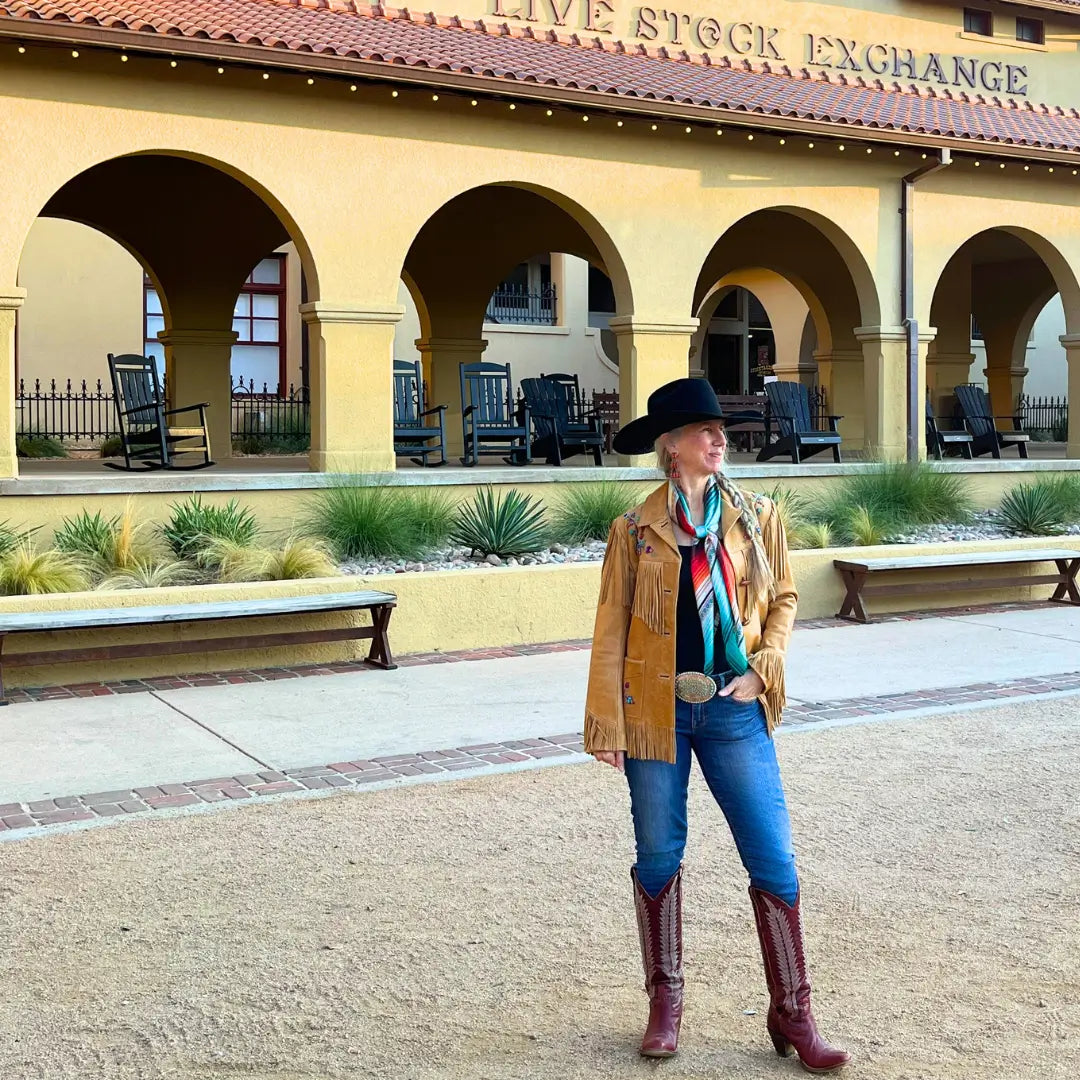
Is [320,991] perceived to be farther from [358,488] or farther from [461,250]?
[461,250]

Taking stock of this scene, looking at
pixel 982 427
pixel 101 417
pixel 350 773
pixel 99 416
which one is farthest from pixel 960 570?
pixel 99 416

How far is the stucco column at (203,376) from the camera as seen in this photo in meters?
16.4

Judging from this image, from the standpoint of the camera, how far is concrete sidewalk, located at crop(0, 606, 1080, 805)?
252 inches

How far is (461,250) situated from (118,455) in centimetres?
519

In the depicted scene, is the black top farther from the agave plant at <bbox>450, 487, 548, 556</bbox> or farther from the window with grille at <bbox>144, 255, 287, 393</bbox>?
the window with grille at <bbox>144, 255, 287, 393</bbox>

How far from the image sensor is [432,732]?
7066 millimetres

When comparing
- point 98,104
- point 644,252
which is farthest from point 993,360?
point 98,104

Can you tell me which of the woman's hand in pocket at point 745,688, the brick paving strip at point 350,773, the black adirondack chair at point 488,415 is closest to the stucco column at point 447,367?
the black adirondack chair at point 488,415

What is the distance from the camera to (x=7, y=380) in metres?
10.4

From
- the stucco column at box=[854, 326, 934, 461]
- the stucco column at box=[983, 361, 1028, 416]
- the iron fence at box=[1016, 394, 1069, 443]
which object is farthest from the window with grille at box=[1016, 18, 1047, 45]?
the iron fence at box=[1016, 394, 1069, 443]

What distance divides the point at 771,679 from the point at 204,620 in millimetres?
5553

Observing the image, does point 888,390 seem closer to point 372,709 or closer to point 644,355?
point 644,355

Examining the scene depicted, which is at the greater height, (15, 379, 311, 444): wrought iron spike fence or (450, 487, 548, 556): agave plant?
Result: (15, 379, 311, 444): wrought iron spike fence

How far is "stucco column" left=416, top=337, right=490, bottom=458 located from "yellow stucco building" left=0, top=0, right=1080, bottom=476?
1.6 inches
